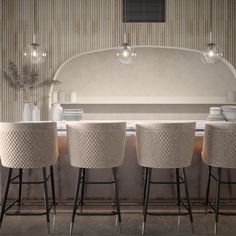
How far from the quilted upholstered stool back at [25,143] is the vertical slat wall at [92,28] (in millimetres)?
3426

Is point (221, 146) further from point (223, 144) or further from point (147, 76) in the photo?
point (147, 76)

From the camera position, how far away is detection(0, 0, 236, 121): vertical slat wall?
21.0 ft

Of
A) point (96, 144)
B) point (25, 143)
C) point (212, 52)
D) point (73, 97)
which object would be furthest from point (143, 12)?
point (25, 143)

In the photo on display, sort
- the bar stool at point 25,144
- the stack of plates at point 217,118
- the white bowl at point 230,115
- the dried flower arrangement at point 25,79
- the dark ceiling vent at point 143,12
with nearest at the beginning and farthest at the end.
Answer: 1. the bar stool at point 25,144
2. the white bowl at point 230,115
3. the stack of plates at point 217,118
4. the dried flower arrangement at point 25,79
5. the dark ceiling vent at point 143,12

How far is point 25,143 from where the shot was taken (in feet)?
9.95

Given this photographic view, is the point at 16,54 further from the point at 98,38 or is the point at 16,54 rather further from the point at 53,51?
the point at 98,38

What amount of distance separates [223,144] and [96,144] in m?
1.18

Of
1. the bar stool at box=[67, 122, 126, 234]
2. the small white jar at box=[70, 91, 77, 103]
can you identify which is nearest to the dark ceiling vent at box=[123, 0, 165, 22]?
the small white jar at box=[70, 91, 77, 103]

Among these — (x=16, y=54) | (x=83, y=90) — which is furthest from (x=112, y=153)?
(x=16, y=54)

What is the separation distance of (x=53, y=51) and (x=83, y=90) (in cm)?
93

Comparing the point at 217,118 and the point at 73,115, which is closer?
the point at 217,118

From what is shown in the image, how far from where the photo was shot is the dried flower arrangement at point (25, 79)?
6355 millimetres

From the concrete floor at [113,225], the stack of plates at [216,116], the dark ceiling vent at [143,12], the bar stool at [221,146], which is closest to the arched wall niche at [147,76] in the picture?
the dark ceiling vent at [143,12]

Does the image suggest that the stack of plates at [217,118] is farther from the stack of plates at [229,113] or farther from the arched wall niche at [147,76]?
the arched wall niche at [147,76]
